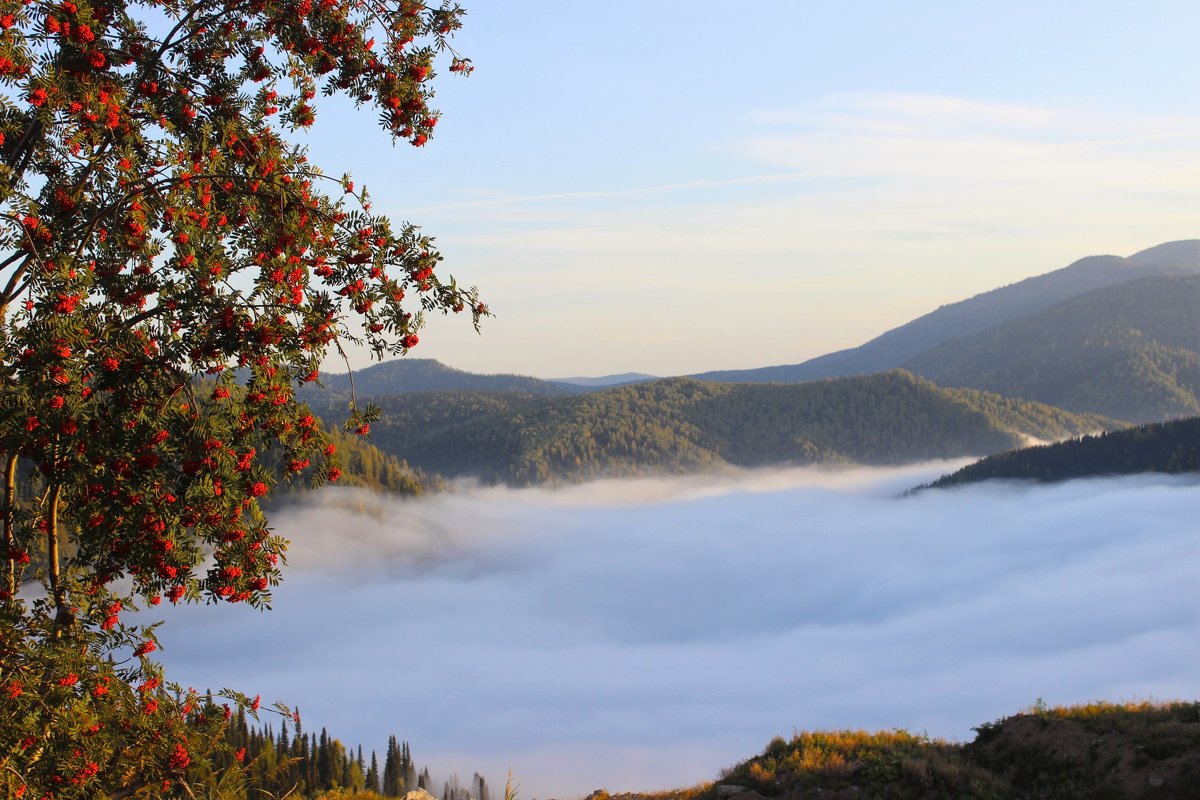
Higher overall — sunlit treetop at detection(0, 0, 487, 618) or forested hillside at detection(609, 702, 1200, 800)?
sunlit treetop at detection(0, 0, 487, 618)

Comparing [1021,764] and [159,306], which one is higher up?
[159,306]

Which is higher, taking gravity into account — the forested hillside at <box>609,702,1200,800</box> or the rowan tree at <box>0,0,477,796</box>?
the rowan tree at <box>0,0,477,796</box>

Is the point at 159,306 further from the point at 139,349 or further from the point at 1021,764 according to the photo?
the point at 1021,764

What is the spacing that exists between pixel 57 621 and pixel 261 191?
174 inches

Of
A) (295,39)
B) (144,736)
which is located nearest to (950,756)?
(144,736)

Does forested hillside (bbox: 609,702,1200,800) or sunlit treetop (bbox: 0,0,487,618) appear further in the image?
forested hillside (bbox: 609,702,1200,800)

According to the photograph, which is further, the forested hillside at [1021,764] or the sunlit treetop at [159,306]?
the forested hillside at [1021,764]

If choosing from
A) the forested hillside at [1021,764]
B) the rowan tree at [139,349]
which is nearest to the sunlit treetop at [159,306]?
the rowan tree at [139,349]

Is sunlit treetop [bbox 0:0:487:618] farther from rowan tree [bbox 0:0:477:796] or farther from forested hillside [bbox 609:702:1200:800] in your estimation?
forested hillside [bbox 609:702:1200:800]

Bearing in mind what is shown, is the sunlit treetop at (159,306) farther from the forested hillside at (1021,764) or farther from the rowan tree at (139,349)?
the forested hillside at (1021,764)

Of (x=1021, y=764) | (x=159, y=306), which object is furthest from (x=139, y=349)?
(x=1021, y=764)

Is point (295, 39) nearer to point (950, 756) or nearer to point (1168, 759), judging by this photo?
point (1168, 759)

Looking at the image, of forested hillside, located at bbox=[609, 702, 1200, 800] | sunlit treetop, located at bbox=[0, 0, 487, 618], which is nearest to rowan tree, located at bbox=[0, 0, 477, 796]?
sunlit treetop, located at bbox=[0, 0, 487, 618]

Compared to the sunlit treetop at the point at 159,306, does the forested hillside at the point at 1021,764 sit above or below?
below
